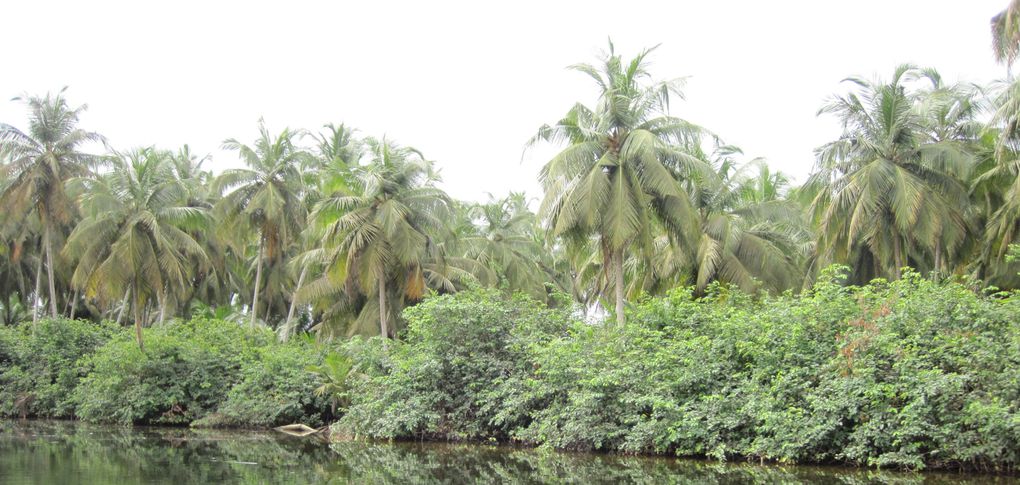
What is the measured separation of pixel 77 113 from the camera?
110ft

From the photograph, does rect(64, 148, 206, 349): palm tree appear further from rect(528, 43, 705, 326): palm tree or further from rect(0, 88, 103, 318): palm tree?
rect(528, 43, 705, 326): palm tree

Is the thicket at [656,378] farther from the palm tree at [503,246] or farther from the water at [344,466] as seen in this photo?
the palm tree at [503,246]

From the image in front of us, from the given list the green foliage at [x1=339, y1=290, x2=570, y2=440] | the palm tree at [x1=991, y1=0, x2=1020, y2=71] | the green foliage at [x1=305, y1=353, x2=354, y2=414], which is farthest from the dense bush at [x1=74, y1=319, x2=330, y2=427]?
the palm tree at [x1=991, y1=0, x2=1020, y2=71]

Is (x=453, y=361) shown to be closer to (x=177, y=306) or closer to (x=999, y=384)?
(x=999, y=384)

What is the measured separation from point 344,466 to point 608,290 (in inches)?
493

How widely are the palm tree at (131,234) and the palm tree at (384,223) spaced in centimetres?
514

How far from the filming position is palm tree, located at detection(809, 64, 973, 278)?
22.5m

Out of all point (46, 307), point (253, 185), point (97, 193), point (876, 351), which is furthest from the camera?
point (46, 307)

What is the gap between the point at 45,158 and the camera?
107ft

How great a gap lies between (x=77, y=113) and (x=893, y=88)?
28043 mm

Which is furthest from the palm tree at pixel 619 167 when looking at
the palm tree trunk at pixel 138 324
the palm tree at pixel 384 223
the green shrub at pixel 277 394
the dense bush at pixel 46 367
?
the dense bush at pixel 46 367

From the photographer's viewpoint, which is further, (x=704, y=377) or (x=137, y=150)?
(x=137, y=150)

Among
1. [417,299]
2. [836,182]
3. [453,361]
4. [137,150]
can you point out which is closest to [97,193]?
[137,150]

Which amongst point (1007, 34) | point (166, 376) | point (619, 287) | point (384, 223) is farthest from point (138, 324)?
point (1007, 34)
